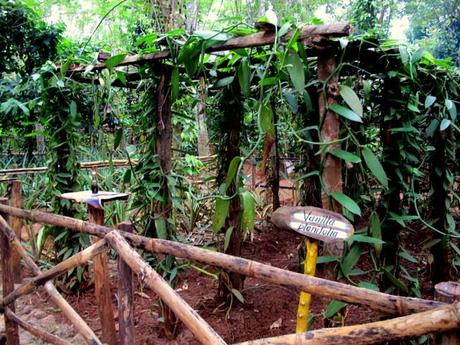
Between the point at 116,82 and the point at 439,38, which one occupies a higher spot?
the point at 439,38

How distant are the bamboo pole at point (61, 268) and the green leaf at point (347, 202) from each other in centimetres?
84

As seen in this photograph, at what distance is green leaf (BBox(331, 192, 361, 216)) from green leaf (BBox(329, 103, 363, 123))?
0.92 ft

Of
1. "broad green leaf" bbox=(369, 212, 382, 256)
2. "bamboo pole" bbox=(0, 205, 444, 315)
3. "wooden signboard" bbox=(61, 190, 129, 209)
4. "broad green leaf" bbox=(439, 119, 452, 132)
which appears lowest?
"broad green leaf" bbox=(369, 212, 382, 256)

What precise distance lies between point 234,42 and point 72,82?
147cm

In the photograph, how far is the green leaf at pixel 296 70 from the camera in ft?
4.57

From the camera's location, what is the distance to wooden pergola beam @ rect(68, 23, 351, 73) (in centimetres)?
132

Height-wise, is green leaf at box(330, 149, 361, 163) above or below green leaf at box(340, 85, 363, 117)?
below

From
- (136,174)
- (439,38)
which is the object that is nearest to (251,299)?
(136,174)

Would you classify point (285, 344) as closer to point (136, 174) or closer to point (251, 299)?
point (136, 174)

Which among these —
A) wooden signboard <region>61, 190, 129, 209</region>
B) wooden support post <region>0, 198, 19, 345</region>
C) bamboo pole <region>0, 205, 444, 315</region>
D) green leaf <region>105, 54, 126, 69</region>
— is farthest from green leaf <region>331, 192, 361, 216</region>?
wooden support post <region>0, 198, 19, 345</region>

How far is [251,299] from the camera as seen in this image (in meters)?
2.59

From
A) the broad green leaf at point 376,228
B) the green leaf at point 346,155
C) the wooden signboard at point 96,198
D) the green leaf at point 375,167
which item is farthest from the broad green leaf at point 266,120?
the wooden signboard at point 96,198

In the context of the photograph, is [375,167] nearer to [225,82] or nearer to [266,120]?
[266,120]

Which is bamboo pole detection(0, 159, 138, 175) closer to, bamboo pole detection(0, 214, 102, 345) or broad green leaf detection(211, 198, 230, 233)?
bamboo pole detection(0, 214, 102, 345)
